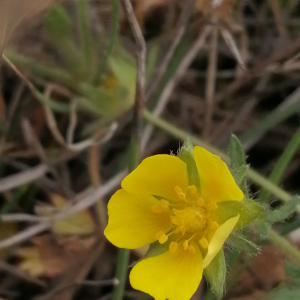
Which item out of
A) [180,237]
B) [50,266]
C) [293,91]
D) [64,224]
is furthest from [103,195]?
[293,91]

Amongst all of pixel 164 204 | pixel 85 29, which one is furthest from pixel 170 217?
pixel 85 29

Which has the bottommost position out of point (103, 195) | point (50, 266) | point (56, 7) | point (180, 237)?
point (50, 266)

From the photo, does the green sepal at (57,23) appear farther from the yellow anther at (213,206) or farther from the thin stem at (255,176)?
the yellow anther at (213,206)

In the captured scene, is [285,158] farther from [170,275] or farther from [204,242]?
[170,275]

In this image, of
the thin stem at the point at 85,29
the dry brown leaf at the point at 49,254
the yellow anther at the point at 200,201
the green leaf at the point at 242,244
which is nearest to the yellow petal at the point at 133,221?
the yellow anther at the point at 200,201

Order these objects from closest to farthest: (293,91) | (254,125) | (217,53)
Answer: (254,125), (293,91), (217,53)

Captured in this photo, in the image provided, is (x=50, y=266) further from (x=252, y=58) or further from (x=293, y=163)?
(x=252, y=58)
